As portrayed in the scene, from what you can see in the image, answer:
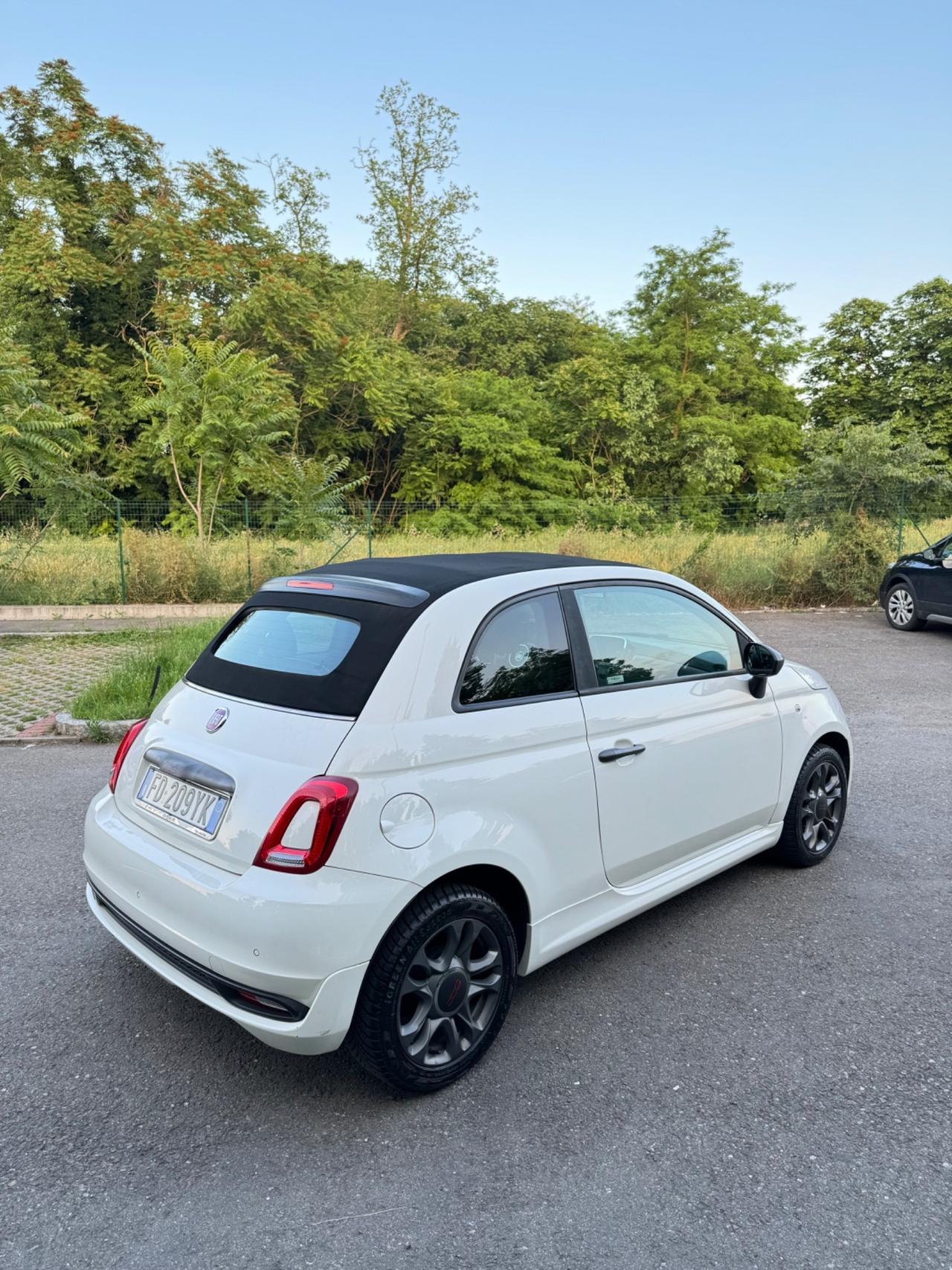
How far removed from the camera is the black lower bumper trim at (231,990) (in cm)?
242

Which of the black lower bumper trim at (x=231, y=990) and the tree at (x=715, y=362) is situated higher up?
the tree at (x=715, y=362)

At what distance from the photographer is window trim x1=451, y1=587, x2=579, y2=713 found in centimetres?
281

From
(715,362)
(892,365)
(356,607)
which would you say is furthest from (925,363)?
(356,607)

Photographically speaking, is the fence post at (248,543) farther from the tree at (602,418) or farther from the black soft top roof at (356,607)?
the tree at (602,418)

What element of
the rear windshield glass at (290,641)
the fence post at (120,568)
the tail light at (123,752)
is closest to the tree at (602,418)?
the fence post at (120,568)

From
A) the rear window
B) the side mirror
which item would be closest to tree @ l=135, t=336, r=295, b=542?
the rear window

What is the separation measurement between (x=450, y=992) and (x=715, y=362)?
41549 millimetres

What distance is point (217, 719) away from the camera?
2.90 meters

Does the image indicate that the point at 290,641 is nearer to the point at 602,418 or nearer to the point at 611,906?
the point at 611,906

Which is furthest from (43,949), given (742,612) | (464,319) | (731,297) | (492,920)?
(731,297)

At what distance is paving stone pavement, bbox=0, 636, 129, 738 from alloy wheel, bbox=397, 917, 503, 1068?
567cm

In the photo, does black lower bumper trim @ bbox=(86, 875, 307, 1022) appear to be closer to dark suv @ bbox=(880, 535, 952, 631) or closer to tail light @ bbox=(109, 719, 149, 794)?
tail light @ bbox=(109, 719, 149, 794)

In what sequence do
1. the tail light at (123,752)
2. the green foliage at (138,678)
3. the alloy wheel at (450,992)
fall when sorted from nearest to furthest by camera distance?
1. the alloy wheel at (450,992)
2. the tail light at (123,752)
3. the green foliage at (138,678)

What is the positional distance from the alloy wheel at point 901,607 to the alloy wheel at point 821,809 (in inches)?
374
